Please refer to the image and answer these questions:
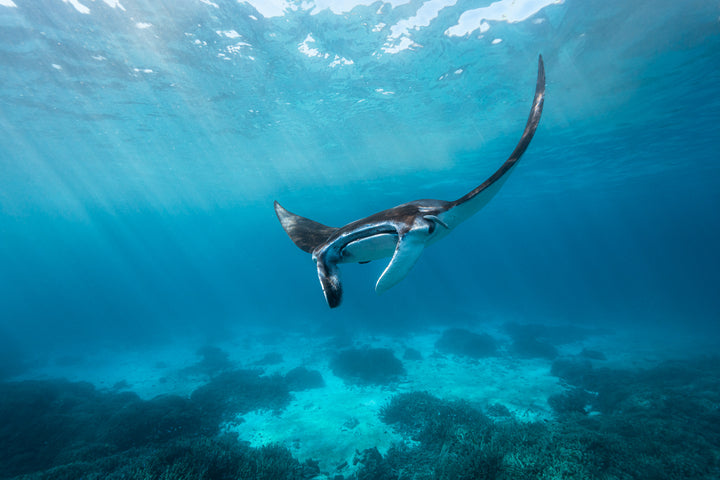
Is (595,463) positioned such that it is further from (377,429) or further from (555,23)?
(555,23)

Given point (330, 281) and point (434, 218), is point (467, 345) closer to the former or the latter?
point (434, 218)

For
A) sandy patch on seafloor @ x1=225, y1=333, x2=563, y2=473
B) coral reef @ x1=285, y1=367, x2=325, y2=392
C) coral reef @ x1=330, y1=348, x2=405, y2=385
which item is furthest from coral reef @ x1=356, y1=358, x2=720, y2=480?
coral reef @ x1=285, y1=367, x2=325, y2=392

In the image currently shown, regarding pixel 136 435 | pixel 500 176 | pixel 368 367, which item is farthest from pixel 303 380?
pixel 500 176

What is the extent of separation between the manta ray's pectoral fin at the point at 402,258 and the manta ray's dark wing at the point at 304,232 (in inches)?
50.9

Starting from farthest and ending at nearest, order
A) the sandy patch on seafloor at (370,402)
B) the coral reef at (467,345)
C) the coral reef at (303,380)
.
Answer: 1. the coral reef at (467,345)
2. the coral reef at (303,380)
3. the sandy patch on seafloor at (370,402)

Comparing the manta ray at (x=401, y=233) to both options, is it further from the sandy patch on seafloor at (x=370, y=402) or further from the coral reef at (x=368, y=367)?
the coral reef at (x=368, y=367)

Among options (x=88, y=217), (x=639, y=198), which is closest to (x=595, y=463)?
(x=639, y=198)

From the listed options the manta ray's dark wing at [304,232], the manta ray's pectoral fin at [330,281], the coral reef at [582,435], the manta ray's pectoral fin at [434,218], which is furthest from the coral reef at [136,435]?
the manta ray's pectoral fin at [434,218]

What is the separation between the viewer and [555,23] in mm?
8898

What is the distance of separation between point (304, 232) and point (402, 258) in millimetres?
2328

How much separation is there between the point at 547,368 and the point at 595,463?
11.9 meters

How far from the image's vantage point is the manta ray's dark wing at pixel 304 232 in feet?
11.3

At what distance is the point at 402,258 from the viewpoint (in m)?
2.16

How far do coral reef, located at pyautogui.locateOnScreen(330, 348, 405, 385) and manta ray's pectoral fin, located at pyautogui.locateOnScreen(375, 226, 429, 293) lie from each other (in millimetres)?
12192
